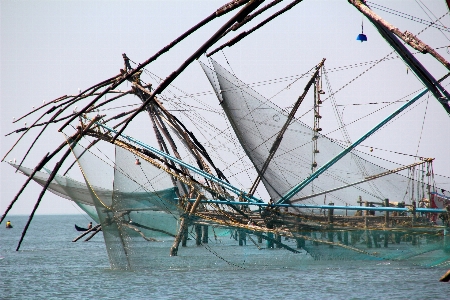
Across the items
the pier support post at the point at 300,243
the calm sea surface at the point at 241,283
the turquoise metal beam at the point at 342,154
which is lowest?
the calm sea surface at the point at 241,283

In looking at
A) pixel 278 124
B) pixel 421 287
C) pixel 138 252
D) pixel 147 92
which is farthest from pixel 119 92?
pixel 421 287

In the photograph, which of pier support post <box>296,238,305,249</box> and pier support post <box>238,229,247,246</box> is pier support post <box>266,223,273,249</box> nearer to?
pier support post <box>238,229,247,246</box>

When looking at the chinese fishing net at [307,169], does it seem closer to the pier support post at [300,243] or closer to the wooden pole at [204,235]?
Result: the pier support post at [300,243]

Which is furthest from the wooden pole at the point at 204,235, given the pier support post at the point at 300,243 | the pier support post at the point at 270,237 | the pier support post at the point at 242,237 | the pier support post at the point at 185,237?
the pier support post at the point at 300,243

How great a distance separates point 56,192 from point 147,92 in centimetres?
1099

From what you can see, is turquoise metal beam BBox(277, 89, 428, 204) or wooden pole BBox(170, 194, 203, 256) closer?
turquoise metal beam BBox(277, 89, 428, 204)

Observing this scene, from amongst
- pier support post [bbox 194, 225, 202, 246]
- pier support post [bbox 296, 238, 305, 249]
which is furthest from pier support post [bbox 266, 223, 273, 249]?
pier support post [bbox 194, 225, 202, 246]

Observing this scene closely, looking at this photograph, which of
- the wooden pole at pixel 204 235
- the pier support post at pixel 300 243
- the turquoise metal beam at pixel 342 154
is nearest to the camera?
the turquoise metal beam at pixel 342 154

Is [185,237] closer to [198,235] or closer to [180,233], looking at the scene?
[180,233]

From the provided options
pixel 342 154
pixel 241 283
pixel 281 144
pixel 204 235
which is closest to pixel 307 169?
pixel 281 144

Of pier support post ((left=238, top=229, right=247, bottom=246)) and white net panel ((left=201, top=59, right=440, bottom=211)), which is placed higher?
white net panel ((left=201, top=59, right=440, bottom=211))

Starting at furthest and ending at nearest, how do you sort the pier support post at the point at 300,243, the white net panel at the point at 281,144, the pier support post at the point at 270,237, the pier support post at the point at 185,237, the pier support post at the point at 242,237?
the white net panel at the point at 281,144 < the pier support post at the point at 242,237 < the pier support post at the point at 270,237 < the pier support post at the point at 185,237 < the pier support post at the point at 300,243

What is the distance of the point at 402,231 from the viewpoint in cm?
2750

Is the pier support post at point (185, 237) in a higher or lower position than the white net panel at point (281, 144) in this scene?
lower
